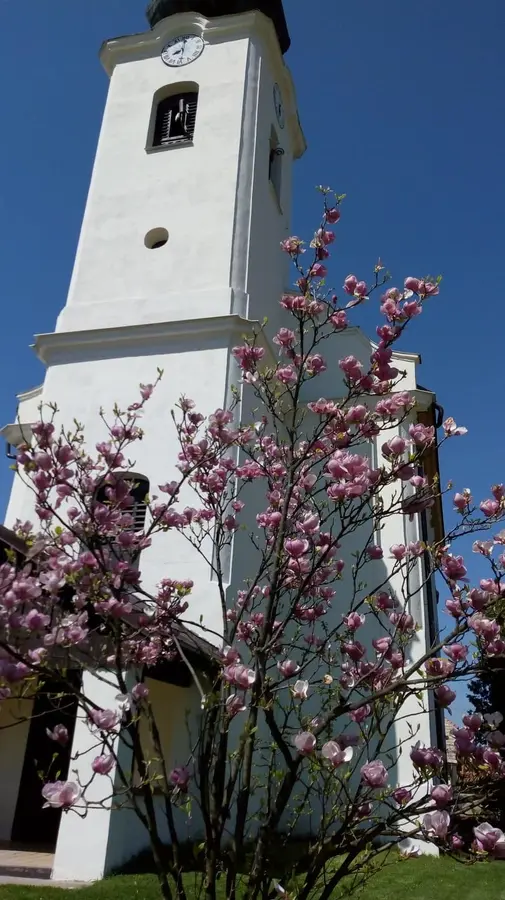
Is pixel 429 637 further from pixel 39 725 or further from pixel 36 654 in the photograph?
pixel 36 654

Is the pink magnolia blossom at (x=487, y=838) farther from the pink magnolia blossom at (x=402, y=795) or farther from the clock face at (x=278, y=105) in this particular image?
the clock face at (x=278, y=105)

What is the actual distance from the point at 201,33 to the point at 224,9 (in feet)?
4.26

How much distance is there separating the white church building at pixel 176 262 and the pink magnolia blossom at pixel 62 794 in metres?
6.35

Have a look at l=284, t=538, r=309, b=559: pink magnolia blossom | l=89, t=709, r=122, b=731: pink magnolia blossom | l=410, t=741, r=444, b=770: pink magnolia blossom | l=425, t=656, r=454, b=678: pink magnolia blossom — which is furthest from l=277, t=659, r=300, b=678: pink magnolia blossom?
l=89, t=709, r=122, b=731: pink magnolia blossom

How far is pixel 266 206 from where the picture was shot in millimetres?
13102

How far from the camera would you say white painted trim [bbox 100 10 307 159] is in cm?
1371

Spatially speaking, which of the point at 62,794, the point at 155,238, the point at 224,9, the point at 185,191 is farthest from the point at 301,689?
the point at 224,9

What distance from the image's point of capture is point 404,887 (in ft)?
24.8

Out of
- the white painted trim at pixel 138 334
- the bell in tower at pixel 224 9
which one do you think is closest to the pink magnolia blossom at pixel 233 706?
the white painted trim at pixel 138 334

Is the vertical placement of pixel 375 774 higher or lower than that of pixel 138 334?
lower

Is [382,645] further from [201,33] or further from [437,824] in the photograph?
[201,33]

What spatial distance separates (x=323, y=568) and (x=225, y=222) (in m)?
8.96

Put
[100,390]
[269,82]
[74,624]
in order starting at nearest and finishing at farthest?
[74,624]
[100,390]
[269,82]

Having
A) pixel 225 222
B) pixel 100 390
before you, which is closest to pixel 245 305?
pixel 225 222
